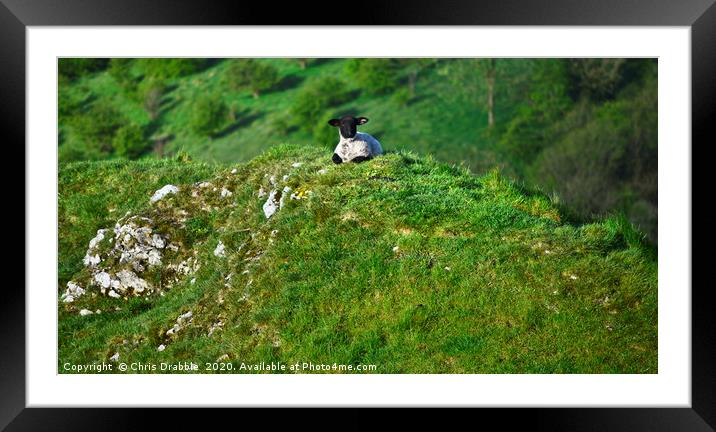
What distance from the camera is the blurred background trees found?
7375 centimetres

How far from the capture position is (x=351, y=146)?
17.2 metres

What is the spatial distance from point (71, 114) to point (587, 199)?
2881 inches

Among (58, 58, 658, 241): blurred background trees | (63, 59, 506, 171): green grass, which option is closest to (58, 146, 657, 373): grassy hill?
(58, 58, 658, 241): blurred background trees

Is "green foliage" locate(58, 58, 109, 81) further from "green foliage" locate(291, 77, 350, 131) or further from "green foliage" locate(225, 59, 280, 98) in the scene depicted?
"green foliage" locate(291, 77, 350, 131)

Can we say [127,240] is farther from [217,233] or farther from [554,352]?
[554,352]

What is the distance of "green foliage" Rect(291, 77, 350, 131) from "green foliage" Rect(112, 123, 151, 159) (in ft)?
66.9

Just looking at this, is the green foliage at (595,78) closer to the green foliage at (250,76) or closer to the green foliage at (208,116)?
the green foliage at (250,76)

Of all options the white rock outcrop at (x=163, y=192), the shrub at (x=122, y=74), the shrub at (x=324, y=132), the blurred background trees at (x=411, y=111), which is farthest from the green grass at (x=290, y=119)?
the white rock outcrop at (x=163, y=192)

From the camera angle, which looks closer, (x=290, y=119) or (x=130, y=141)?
(x=290, y=119)

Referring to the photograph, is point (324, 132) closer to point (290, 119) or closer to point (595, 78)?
point (290, 119)

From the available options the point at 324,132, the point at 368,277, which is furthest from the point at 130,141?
the point at 368,277
